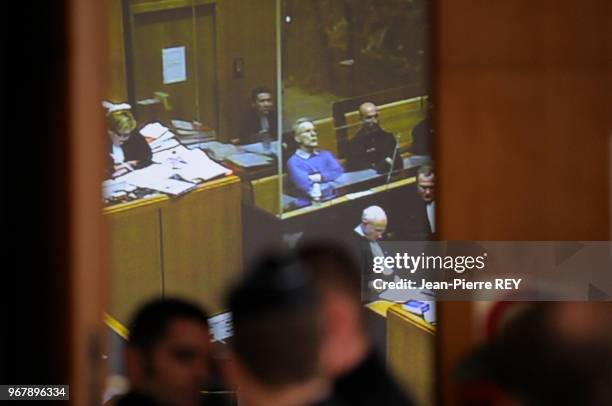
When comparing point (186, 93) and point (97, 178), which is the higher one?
point (186, 93)

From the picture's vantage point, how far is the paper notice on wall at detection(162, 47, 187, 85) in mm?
3023

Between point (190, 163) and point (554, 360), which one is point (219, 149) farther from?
point (554, 360)

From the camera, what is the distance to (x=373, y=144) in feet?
10.1

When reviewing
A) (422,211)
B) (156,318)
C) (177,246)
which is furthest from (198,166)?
(422,211)

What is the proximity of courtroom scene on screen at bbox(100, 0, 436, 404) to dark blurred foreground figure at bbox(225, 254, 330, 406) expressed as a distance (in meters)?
1.30

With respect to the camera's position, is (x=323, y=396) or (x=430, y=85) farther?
(x=430, y=85)

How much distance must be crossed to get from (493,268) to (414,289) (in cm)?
24

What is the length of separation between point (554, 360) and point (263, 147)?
156 cm

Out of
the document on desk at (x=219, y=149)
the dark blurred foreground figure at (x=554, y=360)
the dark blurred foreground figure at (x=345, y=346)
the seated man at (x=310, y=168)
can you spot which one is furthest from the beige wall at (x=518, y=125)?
the dark blurred foreground figure at (x=554, y=360)

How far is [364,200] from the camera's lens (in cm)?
308

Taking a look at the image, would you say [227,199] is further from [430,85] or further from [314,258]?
[314,258]

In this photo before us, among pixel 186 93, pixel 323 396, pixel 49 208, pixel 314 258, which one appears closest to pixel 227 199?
pixel 186 93

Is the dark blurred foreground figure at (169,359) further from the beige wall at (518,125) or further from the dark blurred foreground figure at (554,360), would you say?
the dark blurred foreground figure at (554,360)

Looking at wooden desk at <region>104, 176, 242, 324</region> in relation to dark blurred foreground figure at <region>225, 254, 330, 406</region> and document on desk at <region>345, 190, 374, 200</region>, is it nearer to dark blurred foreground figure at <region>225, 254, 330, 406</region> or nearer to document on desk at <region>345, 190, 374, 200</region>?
document on desk at <region>345, 190, 374, 200</region>
